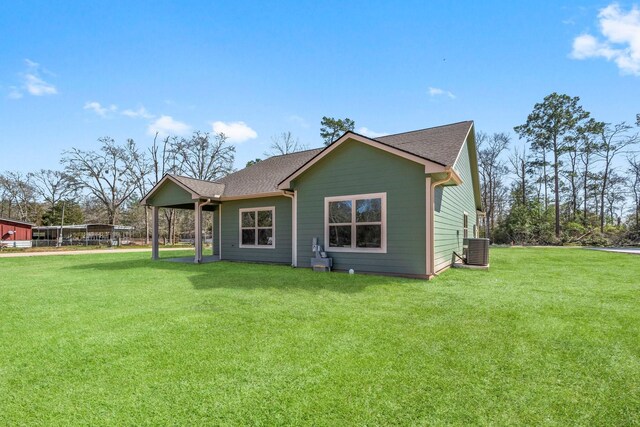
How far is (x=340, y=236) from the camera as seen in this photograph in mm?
8719

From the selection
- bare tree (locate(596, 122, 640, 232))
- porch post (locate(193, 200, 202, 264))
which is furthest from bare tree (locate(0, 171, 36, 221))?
bare tree (locate(596, 122, 640, 232))

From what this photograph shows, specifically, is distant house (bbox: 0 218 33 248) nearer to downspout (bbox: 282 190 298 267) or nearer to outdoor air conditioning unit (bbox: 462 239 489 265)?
downspout (bbox: 282 190 298 267)

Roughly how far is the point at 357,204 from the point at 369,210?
41cm

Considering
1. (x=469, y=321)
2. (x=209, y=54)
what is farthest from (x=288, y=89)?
(x=469, y=321)

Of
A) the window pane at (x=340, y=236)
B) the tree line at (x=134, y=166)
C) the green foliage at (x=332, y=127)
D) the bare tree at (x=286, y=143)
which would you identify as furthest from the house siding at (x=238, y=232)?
the tree line at (x=134, y=166)

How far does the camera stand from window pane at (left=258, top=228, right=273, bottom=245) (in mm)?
10977

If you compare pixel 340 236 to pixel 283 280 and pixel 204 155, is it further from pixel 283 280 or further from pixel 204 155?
pixel 204 155

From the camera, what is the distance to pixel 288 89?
13.7 meters

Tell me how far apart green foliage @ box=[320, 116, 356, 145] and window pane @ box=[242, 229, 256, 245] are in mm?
19196

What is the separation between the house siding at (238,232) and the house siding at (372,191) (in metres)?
1.13

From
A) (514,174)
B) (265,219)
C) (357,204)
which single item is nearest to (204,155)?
(265,219)

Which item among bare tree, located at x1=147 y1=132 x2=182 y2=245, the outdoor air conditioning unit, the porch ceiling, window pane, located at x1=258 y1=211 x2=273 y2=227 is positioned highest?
bare tree, located at x1=147 y1=132 x2=182 y2=245

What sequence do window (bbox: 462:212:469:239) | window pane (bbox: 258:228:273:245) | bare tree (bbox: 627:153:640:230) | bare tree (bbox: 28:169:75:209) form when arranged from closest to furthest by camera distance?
window pane (bbox: 258:228:273:245), window (bbox: 462:212:469:239), bare tree (bbox: 627:153:640:230), bare tree (bbox: 28:169:75:209)

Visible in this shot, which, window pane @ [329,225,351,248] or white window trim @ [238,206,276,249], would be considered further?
white window trim @ [238,206,276,249]
